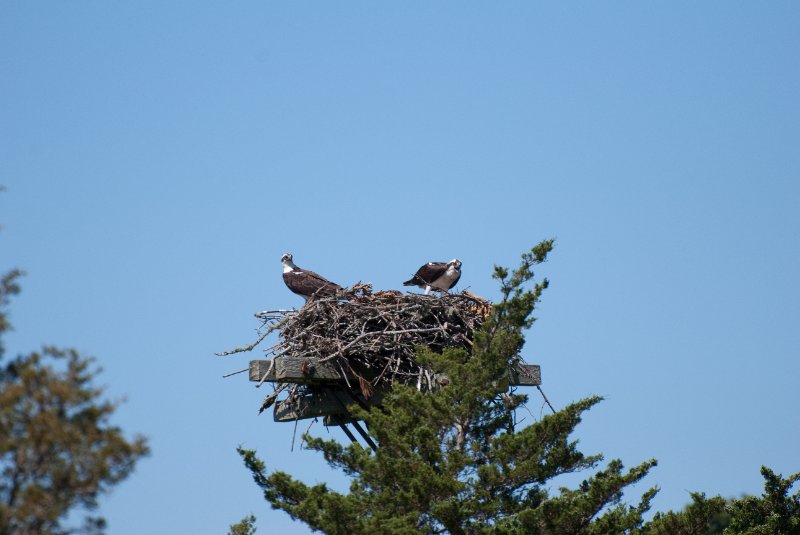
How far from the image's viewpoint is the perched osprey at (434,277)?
1678 cm

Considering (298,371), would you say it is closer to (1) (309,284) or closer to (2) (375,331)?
(2) (375,331)

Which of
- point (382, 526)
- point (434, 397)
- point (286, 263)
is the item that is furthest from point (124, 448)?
point (286, 263)

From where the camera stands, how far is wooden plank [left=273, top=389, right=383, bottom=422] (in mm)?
13609

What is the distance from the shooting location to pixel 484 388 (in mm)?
12852

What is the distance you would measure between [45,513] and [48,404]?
57cm

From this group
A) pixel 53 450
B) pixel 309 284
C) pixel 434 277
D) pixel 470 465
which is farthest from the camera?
pixel 434 277

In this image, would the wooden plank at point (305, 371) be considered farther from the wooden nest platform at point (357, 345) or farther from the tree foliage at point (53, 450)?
the tree foliage at point (53, 450)

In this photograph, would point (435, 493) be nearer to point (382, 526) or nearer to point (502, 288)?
point (382, 526)

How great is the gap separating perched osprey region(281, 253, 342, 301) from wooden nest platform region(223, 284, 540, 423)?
0.40 metres

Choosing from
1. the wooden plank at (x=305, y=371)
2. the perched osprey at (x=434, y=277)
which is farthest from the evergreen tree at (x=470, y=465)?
the perched osprey at (x=434, y=277)

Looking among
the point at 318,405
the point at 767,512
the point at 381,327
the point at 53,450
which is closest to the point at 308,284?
the point at 381,327

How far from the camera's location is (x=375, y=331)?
13859mm

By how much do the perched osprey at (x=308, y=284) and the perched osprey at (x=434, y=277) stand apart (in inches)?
63.5

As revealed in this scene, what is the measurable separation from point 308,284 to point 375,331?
2053 mm
